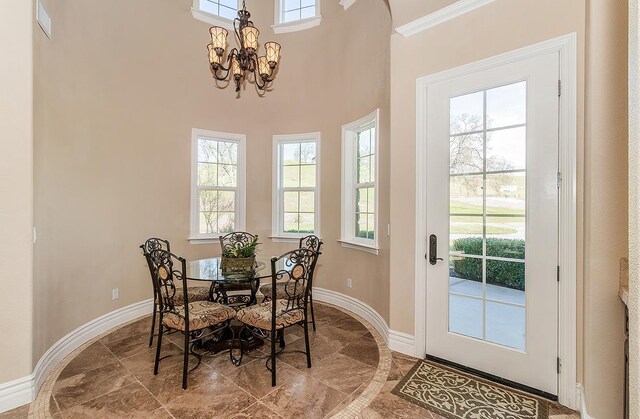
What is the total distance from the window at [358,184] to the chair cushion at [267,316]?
139 cm

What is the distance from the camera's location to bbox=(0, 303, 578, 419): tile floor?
80.7 inches

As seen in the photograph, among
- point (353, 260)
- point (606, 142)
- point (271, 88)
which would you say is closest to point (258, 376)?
point (353, 260)

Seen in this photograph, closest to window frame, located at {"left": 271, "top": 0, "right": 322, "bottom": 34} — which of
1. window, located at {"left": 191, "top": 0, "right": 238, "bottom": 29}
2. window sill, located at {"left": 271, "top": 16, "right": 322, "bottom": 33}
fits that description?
window sill, located at {"left": 271, "top": 16, "right": 322, "bottom": 33}

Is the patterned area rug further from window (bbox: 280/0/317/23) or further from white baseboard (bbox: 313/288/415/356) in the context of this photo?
window (bbox: 280/0/317/23)

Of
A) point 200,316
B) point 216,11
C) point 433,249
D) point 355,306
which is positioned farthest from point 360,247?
point 216,11

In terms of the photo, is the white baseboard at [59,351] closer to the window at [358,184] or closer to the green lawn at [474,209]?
the window at [358,184]

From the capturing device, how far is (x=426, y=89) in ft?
8.95

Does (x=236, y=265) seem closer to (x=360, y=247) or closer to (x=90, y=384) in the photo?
(x=90, y=384)

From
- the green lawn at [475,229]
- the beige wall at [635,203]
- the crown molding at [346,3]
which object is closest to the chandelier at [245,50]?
the crown molding at [346,3]

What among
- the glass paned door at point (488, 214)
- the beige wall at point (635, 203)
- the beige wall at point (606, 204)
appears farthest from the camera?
the glass paned door at point (488, 214)

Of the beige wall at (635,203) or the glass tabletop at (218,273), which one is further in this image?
the glass tabletop at (218,273)

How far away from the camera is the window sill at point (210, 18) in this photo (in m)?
4.18

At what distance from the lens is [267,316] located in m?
2.51

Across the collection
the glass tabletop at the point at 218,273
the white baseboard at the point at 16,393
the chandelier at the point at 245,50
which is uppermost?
the chandelier at the point at 245,50
